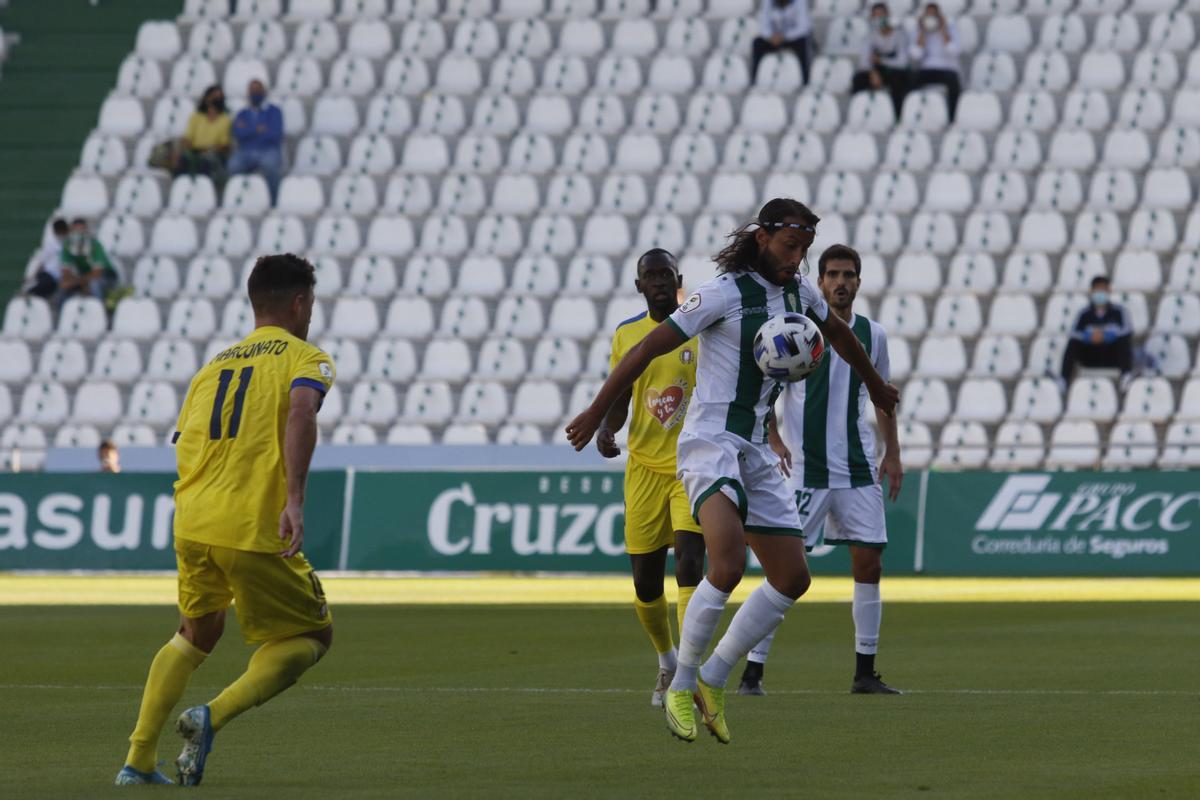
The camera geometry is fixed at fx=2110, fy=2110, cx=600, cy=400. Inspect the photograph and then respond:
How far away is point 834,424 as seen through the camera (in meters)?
10.9

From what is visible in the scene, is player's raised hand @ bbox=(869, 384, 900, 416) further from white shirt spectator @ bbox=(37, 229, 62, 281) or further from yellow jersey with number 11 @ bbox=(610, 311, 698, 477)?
white shirt spectator @ bbox=(37, 229, 62, 281)

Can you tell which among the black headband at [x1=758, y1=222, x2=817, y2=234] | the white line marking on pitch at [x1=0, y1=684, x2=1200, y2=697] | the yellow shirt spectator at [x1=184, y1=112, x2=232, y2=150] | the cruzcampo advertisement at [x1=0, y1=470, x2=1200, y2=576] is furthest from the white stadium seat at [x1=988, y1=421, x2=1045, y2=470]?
the black headband at [x1=758, y1=222, x2=817, y2=234]

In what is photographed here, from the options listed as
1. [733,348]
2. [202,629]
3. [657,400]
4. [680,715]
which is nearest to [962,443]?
[657,400]

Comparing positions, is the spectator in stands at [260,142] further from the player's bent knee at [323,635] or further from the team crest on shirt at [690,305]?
the player's bent knee at [323,635]

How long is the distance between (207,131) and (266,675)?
2400 cm

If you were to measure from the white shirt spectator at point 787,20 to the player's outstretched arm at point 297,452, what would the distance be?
23106 mm

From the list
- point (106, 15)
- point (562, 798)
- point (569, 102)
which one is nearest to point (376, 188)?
point (569, 102)

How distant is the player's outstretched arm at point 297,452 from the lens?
22.3ft

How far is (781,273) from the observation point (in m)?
8.46

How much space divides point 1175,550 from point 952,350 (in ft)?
14.4

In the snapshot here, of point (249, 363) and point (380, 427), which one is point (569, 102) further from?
point (249, 363)

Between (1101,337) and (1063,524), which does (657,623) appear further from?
(1101,337)

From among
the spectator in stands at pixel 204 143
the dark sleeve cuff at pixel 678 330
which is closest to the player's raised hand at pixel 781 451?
the dark sleeve cuff at pixel 678 330

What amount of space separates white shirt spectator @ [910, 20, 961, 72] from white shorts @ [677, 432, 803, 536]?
2069cm
